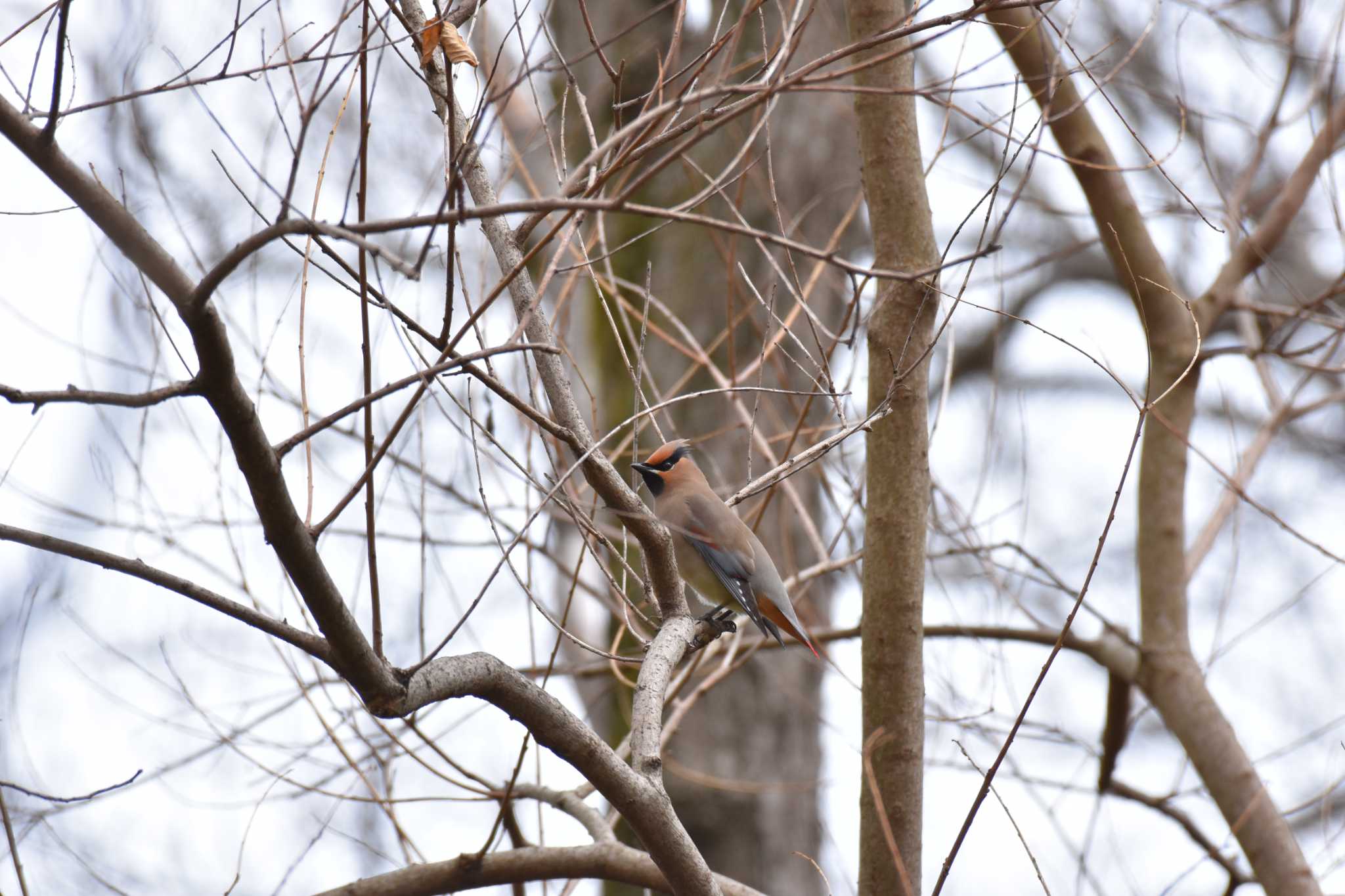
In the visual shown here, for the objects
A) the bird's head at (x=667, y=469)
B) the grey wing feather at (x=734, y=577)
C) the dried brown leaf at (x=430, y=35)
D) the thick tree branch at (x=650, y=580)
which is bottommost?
the thick tree branch at (x=650, y=580)

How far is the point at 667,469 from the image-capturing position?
477 cm

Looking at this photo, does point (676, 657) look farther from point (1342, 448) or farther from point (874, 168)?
point (1342, 448)

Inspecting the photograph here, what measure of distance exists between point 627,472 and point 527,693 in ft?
12.9

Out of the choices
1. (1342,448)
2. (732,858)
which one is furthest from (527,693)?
(1342,448)

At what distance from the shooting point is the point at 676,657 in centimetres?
278

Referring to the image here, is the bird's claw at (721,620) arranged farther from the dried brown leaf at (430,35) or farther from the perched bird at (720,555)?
the dried brown leaf at (430,35)

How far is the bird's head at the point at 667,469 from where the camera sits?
4641mm

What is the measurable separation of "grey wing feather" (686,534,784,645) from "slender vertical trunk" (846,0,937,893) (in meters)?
0.73

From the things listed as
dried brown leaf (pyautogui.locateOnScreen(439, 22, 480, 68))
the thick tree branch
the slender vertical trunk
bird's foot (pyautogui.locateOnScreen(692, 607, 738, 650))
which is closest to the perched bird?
bird's foot (pyautogui.locateOnScreen(692, 607, 738, 650))

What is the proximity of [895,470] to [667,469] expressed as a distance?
4.76 ft

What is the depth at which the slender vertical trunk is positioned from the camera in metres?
3.37

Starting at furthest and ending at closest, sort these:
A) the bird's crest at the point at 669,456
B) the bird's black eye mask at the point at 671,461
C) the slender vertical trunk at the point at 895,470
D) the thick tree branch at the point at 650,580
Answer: the bird's black eye mask at the point at 671,461 < the bird's crest at the point at 669,456 < the slender vertical trunk at the point at 895,470 < the thick tree branch at the point at 650,580

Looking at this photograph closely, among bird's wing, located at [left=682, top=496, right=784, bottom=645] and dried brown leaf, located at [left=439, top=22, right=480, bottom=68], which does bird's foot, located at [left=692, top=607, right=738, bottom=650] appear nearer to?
bird's wing, located at [left=682, top=496, right=784, bottom=645]

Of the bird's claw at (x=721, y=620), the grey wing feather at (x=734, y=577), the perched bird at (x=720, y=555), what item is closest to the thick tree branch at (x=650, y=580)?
the bird's claw at (x=721, y=620)
